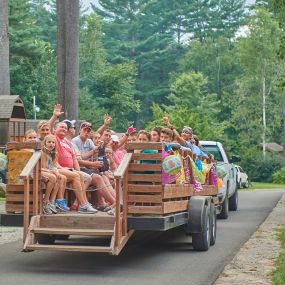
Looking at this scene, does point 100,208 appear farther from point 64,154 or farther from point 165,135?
point 165,135

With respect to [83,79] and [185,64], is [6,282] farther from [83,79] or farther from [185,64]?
[185,64]

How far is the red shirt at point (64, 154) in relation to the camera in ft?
40.9

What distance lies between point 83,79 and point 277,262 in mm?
66430

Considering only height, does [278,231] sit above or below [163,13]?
below

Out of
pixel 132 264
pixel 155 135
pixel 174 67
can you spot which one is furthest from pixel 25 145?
pixel 174 67

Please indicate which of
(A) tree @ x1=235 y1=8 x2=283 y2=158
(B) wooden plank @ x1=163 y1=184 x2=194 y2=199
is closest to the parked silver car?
(A) tree @ x1=235 y1=8 x2=283 y2=158

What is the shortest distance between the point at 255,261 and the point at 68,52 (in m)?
9.87

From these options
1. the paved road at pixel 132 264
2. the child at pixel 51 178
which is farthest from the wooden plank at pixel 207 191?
the child at pixel 51 178

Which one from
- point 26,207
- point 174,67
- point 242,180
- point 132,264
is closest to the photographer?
point 26,207

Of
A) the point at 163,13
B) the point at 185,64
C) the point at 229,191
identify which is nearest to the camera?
the point at 229,191

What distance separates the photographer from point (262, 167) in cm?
6862

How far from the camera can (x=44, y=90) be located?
6462 centimetres

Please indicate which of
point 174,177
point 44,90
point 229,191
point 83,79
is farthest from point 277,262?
point 83,79

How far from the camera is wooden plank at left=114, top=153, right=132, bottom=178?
10.8 meters
